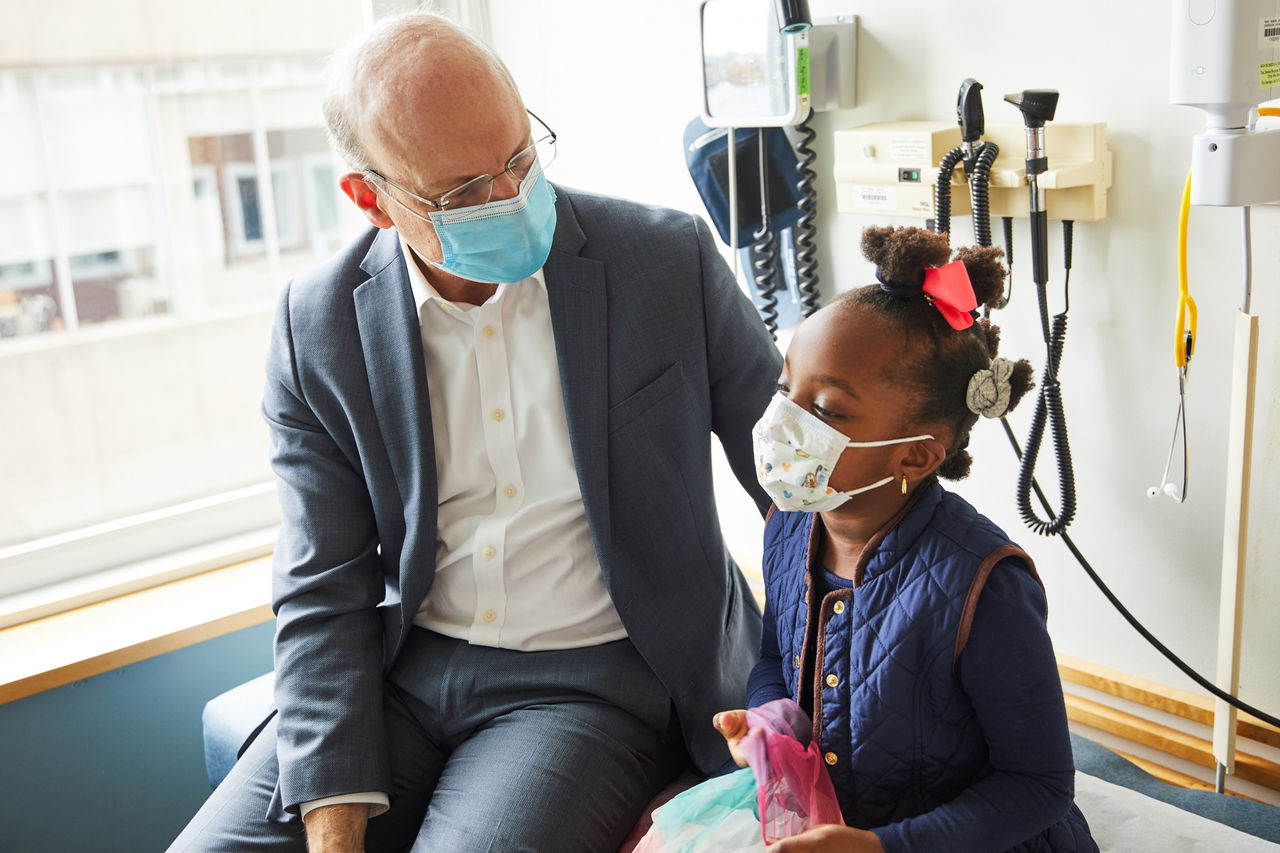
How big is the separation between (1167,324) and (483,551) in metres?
1.05

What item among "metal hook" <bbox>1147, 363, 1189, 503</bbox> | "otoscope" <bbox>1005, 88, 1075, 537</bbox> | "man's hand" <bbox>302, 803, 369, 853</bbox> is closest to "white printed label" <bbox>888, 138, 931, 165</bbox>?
"otoscope" <bbox>1005, 88, 1075, 537</bbox>

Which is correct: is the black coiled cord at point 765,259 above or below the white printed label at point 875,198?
below

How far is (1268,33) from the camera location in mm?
1263

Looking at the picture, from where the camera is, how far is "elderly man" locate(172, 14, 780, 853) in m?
1.44

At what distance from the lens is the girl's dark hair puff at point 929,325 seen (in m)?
1.16

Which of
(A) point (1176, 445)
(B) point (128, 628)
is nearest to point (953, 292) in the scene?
(A) point (1176, 445)

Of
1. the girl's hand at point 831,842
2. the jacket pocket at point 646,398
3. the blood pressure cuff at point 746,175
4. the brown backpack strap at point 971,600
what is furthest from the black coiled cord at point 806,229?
the girl's hand at point 831,842

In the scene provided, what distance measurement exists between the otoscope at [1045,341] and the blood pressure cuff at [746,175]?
20.2 inches

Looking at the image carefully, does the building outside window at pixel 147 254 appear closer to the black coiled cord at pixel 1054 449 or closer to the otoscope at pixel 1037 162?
the otoscope at pixel 1037 162

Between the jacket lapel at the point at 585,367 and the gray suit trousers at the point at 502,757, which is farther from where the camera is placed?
the jacket lapel at the point at 585,367

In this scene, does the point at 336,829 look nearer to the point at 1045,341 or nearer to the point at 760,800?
the point at 760,800

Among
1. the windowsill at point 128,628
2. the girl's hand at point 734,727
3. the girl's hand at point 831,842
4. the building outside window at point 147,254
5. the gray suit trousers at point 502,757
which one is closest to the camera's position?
the girl's hand at point 831,842

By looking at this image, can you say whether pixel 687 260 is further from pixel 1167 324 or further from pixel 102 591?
pixel 102 591

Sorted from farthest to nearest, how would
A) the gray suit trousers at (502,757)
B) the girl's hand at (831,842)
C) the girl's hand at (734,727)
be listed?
the gray suit trousers at (502,757) < the girl's hand at (734,727) < the girl's hand at (831,842)
